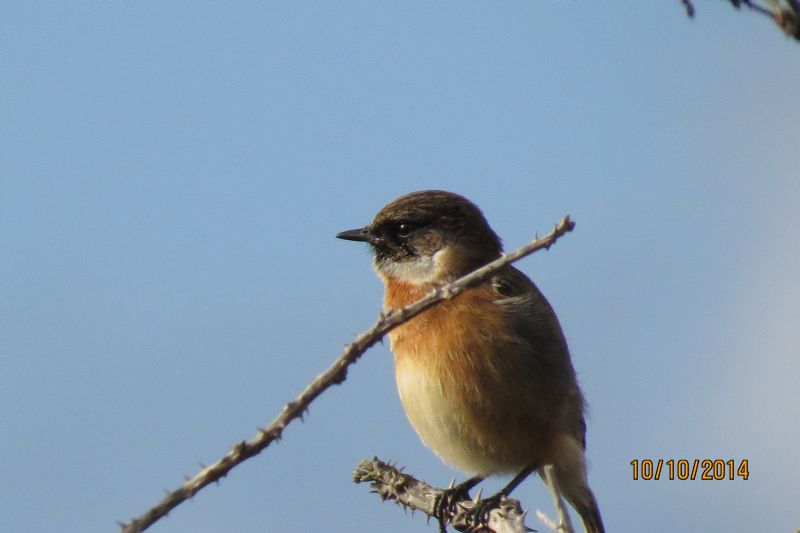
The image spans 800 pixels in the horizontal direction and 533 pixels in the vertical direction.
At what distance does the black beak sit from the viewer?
810 centimetres

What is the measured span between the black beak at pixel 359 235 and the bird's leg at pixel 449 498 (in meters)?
2.00

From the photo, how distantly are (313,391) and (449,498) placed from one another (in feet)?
15.2

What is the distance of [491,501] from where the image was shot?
21.8 ft

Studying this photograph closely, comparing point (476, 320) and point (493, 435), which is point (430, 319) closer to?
point (476, 320)

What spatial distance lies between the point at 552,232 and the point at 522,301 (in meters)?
4.78

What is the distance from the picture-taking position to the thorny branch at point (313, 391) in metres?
2.27

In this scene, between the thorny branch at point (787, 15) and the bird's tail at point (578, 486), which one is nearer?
the thorny branch at point (787, 15)

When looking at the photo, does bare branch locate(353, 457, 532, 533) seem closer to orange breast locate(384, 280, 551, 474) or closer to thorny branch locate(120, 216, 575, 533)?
orange breast locate(384, 280, 551, 474)

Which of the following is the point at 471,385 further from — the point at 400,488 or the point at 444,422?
the point at 400,488

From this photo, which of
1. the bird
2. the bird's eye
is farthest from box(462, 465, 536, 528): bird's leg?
the bird's eye

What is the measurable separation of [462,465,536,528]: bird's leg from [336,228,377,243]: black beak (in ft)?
7.02

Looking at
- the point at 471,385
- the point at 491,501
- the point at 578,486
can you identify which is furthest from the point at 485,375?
the point at 578,486

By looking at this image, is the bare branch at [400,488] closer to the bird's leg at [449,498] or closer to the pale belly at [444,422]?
the bird's leg at [449,498]

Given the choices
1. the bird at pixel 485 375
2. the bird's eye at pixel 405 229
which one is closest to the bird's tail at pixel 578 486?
the bird at pixel 485 375
